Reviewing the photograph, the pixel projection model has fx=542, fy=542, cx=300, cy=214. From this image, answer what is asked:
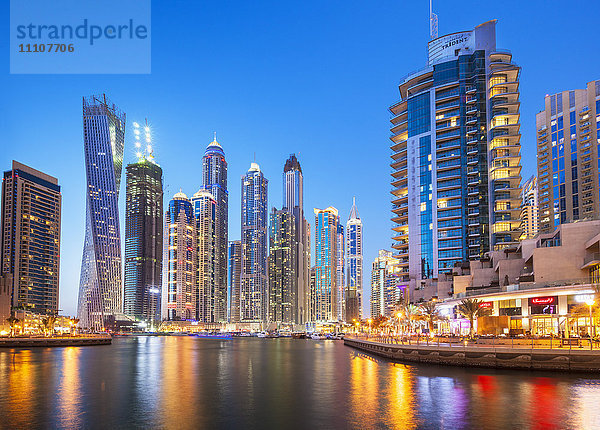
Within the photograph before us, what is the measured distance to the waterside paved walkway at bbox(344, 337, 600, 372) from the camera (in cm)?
5138

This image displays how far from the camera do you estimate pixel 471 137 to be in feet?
433

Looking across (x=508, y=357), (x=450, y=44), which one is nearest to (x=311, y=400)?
(x=508, y=357)

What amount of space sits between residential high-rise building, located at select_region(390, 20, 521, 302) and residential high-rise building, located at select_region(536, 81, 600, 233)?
171 feet

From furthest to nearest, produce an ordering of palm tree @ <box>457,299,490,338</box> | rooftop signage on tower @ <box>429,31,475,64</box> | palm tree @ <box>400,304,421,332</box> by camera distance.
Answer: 1. rooftop signage on tower @ <box>429,31,475,64</box>
2. palm tree @ <box>400,304,421,332</box>
3. palm tree @ <box>457,299,490,338</box>

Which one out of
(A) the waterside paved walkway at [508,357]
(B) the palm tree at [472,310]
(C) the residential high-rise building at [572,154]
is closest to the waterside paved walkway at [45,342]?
(A) the waterside paved walkway at [508,357]

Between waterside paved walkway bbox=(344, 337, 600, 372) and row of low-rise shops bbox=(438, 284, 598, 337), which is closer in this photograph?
waterside paved walkway bbox=(344, 337, 600, 372)

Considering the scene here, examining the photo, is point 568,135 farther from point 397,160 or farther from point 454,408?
point 454,408

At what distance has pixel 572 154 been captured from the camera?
18400 cm

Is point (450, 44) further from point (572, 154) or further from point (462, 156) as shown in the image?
point (572, 154)

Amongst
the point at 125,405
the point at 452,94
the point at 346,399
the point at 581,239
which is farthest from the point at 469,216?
the point at 125,405

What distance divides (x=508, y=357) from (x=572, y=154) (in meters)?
150

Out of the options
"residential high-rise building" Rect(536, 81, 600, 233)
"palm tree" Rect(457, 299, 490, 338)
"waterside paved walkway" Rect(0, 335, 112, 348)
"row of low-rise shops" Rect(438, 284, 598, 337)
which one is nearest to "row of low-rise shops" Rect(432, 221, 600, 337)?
"row of low-rise shops" Rect(438, 284, 598, 337)

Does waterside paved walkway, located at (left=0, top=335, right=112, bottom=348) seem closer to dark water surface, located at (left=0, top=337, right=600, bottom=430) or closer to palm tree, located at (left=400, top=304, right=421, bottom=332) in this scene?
dark water surface, located at (left=0, top=337, right=600, bottom=430)


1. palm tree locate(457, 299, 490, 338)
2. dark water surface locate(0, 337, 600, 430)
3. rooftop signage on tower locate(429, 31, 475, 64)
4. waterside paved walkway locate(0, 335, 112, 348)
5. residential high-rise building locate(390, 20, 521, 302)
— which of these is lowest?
waterside paved walkway locate(0, 335, 112, 348)
